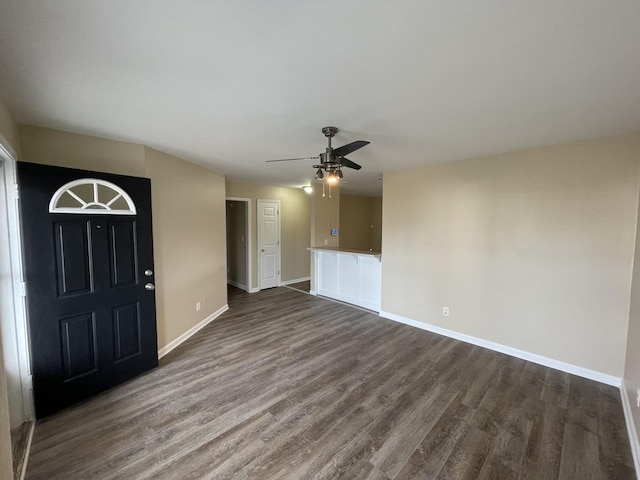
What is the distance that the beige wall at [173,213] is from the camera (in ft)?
8.00

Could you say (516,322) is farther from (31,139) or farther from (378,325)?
(31,139)

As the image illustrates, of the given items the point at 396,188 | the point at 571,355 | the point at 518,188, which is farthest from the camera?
the point at 396,188

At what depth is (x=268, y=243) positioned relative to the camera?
6125 mm

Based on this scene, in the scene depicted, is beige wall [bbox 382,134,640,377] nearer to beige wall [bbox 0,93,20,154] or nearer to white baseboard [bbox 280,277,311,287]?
white baseboard [bbox 280,277,311,287]

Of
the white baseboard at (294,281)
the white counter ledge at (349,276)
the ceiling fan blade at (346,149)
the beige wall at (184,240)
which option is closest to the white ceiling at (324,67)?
the ceiling fan blade at (346,149)

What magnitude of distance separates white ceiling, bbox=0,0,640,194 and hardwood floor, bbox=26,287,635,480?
235 centimetres

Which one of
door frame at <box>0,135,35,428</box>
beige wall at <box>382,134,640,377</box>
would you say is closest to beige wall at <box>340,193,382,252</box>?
beige wall at <box>382,134,640,377</box>

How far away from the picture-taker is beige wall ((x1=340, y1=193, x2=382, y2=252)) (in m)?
7.91

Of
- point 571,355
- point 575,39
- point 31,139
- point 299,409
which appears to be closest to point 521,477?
point 299,409

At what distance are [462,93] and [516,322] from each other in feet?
8.99

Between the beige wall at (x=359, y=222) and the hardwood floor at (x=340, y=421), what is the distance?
16.3ft

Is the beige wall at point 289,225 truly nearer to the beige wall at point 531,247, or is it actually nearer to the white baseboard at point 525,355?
the beige wall at point 531,247

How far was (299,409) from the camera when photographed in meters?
2.23

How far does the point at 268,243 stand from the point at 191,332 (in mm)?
2790
